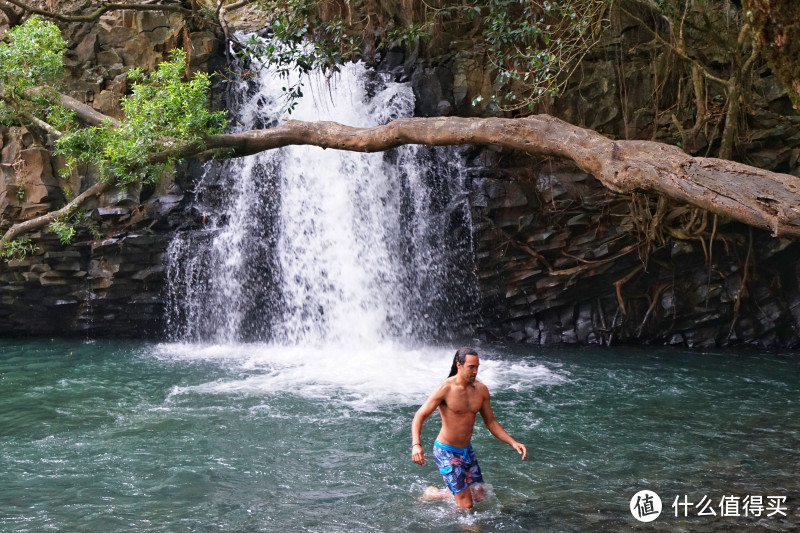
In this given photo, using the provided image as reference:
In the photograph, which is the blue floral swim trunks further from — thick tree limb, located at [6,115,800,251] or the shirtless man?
thick tree limb, located at [6,115,800,251]

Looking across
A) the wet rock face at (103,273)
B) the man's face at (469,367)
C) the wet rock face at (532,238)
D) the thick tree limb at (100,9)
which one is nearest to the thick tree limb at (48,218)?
the wet rock face at (532,238)

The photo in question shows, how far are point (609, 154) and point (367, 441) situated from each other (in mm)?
3776

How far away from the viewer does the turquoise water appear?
5.96m

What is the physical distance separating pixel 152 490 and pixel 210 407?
267 cm

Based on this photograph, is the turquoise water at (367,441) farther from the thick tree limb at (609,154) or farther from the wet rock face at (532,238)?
the thick tree limb at (609,154)

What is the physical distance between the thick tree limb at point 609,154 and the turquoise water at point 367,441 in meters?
2.33

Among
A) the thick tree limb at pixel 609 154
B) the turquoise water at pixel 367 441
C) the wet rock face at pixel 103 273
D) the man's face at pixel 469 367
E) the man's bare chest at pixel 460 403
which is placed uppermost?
the thick tree limb at pixel 609 154

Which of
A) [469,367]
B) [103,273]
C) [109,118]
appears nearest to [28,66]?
[109,118]

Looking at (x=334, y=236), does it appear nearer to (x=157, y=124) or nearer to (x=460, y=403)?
(x=157, y=124)

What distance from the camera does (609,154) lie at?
21.4 feet

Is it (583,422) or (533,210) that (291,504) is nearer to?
(583,422)

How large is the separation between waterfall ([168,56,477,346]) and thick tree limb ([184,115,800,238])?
441 centimetres

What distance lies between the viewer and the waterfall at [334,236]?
1359 cm

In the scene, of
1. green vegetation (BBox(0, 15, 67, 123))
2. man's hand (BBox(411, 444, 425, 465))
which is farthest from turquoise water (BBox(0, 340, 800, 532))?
green vegetation (BBox(0, 15, 67, 123))
